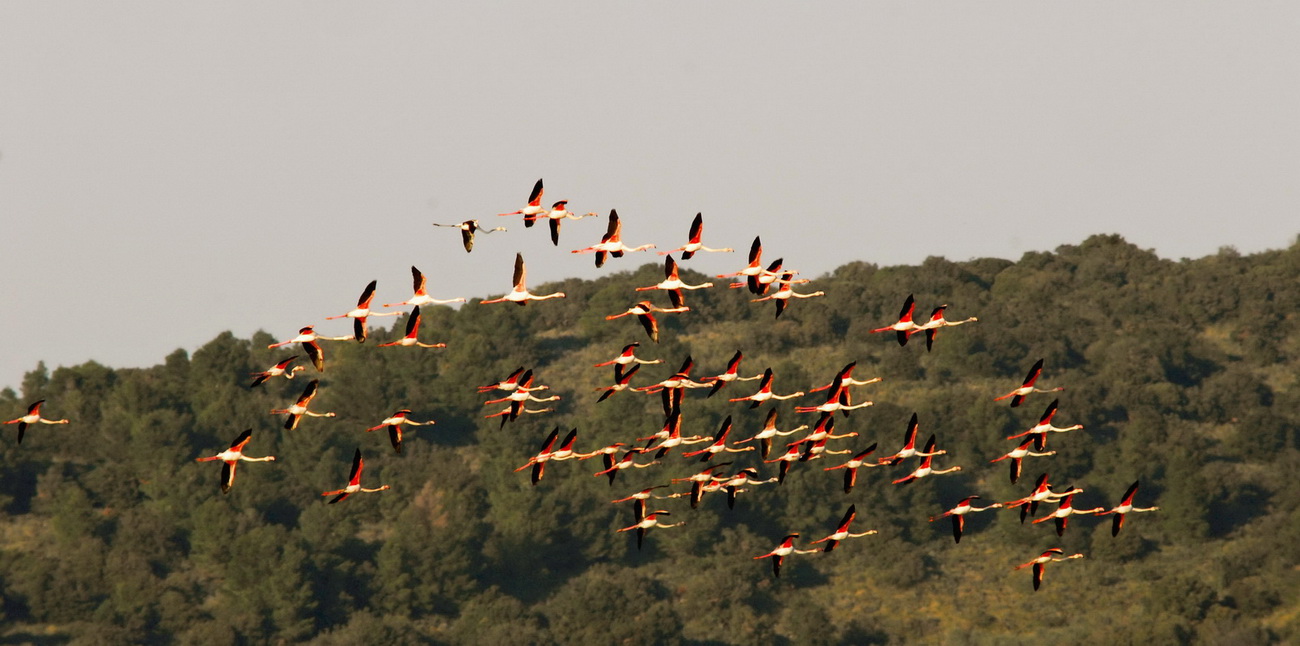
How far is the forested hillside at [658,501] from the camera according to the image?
300ft

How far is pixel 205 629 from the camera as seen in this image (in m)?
91.2

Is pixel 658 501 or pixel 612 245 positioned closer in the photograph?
pixel 612 245

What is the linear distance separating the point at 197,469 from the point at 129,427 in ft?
25.6

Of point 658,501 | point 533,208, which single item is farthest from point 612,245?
Result: point 658,501

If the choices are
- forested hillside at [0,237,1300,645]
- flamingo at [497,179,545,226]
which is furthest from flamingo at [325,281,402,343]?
forested hillside at [0,237,1300,645]

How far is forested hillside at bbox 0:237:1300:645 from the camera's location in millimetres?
91438

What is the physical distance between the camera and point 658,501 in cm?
10831

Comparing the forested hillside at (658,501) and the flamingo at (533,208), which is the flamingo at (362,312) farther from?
the forested hillside at (658,501)

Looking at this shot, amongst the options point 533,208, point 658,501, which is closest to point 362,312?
point 533,208

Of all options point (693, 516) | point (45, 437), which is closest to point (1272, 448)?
point (693, 516)

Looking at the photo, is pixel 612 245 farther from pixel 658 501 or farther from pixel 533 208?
pixel 658 501

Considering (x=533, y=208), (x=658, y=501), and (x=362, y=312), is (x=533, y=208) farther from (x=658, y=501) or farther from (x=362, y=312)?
(x=658, y=501)

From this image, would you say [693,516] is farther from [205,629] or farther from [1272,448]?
[1272,448]

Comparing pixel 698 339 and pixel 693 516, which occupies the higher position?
pixel 698 339
